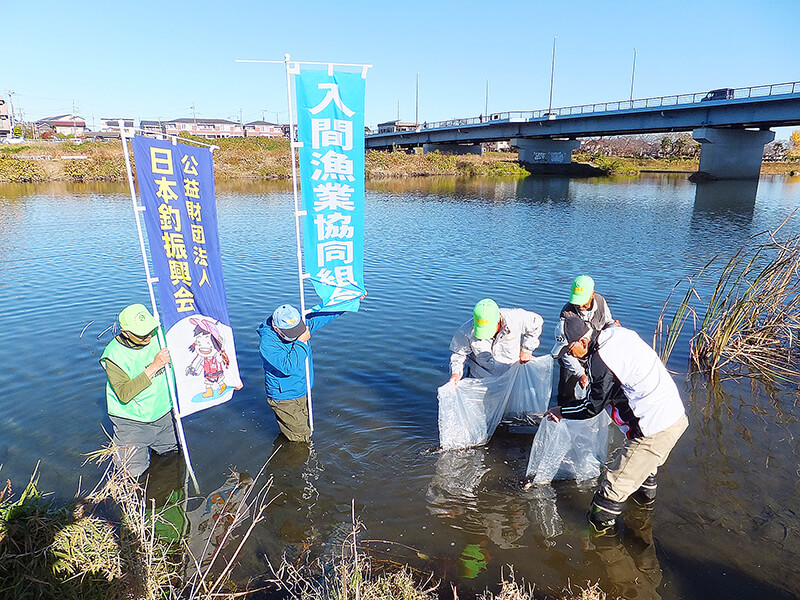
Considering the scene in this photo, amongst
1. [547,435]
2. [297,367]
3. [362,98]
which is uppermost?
[362,98]

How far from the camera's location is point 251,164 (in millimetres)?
49781

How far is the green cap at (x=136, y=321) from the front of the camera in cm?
430

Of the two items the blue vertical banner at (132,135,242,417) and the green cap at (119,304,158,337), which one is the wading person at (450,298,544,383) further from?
the green cap at (119,304,158,337)

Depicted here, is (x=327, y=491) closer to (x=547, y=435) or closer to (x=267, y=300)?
(x=547, y=435)

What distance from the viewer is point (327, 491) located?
512 centimetres

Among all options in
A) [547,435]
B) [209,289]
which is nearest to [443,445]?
[547,435]

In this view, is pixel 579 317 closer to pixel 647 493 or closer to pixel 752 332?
pixel 647 493

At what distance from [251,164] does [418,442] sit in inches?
1924

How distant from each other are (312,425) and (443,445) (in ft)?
5.22

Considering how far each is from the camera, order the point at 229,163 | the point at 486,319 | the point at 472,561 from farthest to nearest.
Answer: the point at 229,163 < the point at 486,319 < the point at 472,561

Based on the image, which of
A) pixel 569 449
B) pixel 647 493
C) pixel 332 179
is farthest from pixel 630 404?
pixel 332 179

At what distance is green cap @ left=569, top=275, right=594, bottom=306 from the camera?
555 centimetres

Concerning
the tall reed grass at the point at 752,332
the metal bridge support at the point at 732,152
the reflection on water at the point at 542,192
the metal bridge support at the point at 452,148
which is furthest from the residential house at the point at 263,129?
the tall reed grass at the point at 752,332

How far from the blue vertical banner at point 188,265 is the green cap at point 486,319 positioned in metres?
2.52
